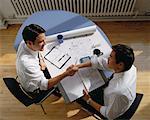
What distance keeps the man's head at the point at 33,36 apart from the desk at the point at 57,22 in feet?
1.17

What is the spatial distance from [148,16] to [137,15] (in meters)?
0.17

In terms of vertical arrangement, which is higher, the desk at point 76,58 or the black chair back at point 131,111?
the desk at point 76,58

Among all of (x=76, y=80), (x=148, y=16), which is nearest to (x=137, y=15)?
(x=148, y=16)

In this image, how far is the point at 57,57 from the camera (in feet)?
7.85

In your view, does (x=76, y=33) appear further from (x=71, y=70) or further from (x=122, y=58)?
(x=122, y=58)

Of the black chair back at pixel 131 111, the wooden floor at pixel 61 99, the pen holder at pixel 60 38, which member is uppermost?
the pen holder at pixel 60 38

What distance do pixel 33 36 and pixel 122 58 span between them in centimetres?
75

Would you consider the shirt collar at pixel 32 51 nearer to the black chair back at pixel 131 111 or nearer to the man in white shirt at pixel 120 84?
the man in white shirt at pixel 120 84

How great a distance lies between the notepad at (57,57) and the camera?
2.36 meters

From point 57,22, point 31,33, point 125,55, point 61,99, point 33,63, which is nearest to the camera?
point 125,55

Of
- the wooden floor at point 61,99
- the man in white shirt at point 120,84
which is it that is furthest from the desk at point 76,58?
the wooden floor at point 61,99

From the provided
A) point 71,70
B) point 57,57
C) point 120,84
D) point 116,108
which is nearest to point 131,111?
point 116,108

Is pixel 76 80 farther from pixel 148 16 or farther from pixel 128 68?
pixel 148 16

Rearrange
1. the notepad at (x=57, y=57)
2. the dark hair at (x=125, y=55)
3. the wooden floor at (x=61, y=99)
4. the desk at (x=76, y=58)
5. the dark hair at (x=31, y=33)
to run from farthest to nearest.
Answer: the wooden floor at (x=61, y=99)
the notepad at (x=57, y=57)
the desk at (x=76, y=58)
the dark hair at (x=31, y=33)
the dark hair at (x=125, y=55)
